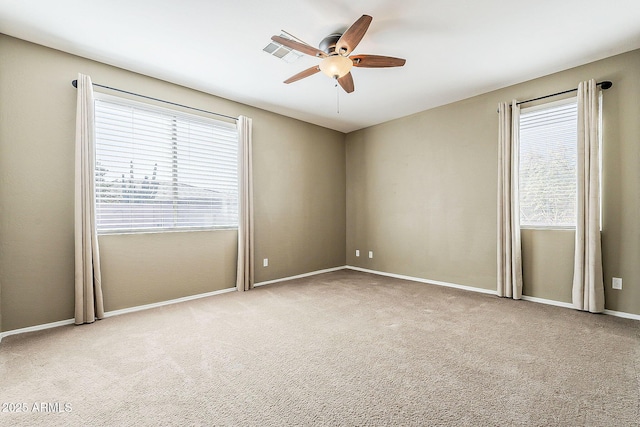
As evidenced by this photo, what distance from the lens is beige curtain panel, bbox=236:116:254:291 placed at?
4312 mm

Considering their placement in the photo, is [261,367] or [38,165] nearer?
[261,367]

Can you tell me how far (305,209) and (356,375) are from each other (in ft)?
11.9

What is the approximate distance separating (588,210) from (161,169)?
16.5 feet

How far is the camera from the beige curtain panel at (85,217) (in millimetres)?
2971

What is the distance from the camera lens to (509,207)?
375 centimetres

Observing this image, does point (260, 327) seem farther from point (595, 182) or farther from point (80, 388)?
point (595, 182)

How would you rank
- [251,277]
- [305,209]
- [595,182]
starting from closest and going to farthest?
1. [595,182]
2. [251,277]
3. [305,209]

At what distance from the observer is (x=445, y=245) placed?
15.1 ft

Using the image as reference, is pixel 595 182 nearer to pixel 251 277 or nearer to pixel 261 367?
pixel 261 367

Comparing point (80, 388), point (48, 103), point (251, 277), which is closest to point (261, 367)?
point (80, 388)

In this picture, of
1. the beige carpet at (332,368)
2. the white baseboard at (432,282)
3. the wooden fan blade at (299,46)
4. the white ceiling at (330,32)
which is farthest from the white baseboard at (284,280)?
the wooden fan blade at (299,46)

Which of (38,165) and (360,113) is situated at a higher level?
(360,113)

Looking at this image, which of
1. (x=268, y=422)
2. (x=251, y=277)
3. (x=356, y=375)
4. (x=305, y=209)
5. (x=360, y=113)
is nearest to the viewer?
(x=268, y=422)

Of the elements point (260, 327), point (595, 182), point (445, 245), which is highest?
point (595, 182)
